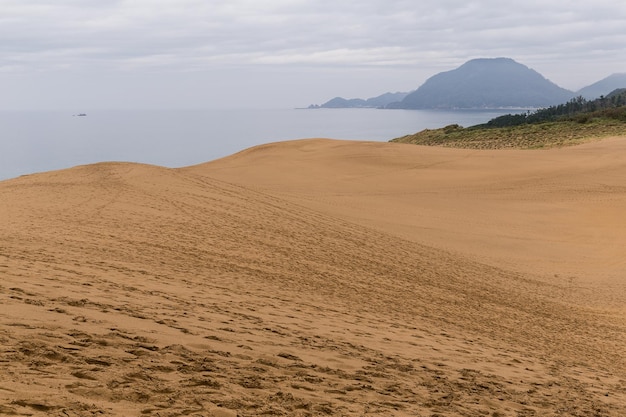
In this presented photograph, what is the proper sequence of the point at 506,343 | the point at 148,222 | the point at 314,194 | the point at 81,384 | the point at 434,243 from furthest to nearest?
the point at 314,194
the point at 434,243
the point at 148,222
the point at 506,343
the point at 81,384

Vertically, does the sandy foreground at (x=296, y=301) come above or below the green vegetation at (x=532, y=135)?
below

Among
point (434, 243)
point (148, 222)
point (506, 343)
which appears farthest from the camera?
point (434, 243)

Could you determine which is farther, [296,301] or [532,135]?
[532,135]

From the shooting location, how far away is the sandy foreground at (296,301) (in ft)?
18.4

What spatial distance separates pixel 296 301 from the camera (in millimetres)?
9766

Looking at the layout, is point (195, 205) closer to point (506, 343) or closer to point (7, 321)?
point (506, 343)

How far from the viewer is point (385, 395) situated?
20.0ft

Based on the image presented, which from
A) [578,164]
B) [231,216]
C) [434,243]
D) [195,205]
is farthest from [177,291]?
[578,164]

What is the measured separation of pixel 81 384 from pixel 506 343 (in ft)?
22.5

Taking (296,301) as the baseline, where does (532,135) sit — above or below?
above

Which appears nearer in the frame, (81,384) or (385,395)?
(81,384)

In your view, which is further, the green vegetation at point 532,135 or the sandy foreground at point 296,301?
the green vegetation at point 532,135

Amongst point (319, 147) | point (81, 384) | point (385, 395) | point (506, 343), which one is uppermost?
point (319, 147)

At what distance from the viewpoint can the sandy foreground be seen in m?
5.60
